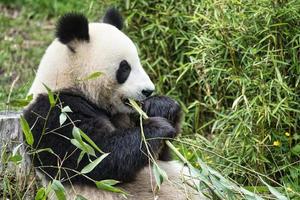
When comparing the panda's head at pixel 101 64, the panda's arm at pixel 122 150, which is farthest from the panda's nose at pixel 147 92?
the panda's arm at pixel 122 150

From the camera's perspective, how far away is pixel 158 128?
14.7ft

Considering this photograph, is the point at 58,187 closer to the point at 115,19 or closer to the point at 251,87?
the point at 115,19

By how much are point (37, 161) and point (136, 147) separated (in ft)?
2.08


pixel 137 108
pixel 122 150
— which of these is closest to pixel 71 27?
pixel 137 108

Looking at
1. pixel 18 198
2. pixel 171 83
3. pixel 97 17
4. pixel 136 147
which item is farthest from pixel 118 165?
pixel 97 17

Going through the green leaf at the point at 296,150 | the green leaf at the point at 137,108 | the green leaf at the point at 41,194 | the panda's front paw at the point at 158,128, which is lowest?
the green leaf at the point at 296,150

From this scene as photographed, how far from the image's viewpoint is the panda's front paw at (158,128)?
175 inches

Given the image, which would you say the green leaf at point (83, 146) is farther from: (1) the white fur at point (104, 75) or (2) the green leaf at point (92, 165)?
(1) the white fur at point (104, 75)

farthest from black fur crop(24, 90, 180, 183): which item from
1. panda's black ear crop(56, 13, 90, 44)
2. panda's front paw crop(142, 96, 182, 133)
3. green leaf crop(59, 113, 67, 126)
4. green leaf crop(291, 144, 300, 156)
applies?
green leaf crop(291, 144, 300, 156)

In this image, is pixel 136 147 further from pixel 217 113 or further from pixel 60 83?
pixel 217 113

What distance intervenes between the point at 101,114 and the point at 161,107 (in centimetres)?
40

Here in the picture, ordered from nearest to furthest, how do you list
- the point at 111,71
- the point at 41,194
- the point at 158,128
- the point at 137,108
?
1. the point at 41,194
2. the point at 158,128
3. the point at 137,108
4. the point at 111,71

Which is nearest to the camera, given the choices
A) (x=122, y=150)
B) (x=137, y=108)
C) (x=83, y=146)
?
(x=83, y=146)

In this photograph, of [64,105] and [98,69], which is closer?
[64,105]
